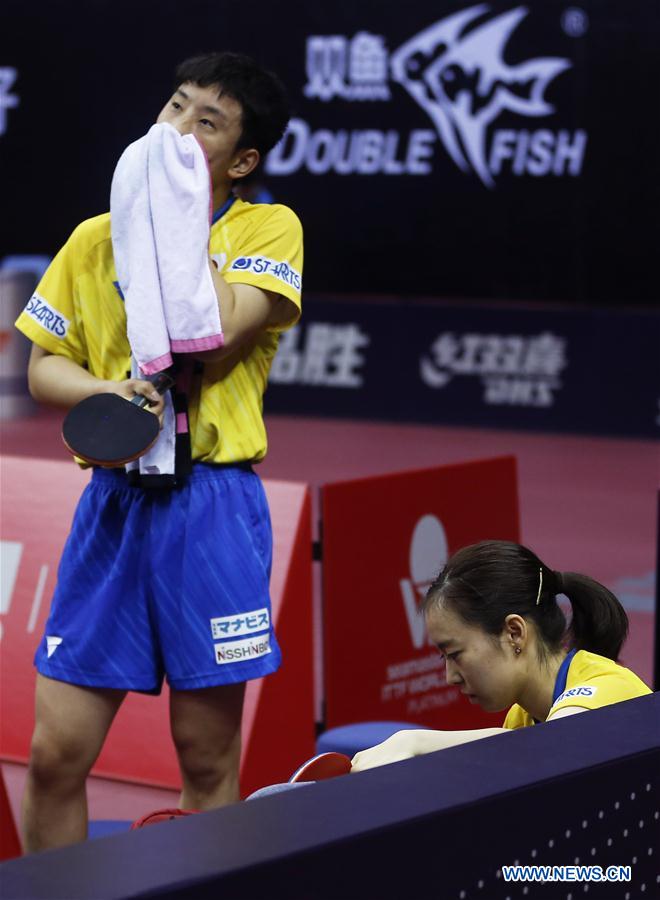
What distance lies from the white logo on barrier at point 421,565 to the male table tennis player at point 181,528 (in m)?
1.74

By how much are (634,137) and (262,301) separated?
913 cm

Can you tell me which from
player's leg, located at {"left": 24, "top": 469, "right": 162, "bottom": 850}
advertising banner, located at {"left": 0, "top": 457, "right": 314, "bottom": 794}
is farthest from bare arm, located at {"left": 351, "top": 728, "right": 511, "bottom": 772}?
advertising banner, located at {"left": 0, "top": 457, "right": 314, "bottom": 794}

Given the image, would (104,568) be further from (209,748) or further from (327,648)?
(327,648)

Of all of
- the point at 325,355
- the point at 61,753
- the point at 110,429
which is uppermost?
the point at 110,429

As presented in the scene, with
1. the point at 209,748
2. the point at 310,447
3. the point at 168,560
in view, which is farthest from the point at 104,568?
the point at 310,447

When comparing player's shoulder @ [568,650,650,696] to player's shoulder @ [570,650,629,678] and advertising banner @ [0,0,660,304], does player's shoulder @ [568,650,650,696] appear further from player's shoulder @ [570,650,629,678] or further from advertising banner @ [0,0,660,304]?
advertising banner @ [0,0,660,304]

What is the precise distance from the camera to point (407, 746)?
7.26 feet

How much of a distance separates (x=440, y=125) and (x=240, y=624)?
9744mm

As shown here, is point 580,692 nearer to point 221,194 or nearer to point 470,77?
point 221,194

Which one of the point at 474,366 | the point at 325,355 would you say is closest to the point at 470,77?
the point at 474,366

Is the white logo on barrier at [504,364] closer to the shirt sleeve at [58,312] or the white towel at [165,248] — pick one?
the shirt sleeve at [58,312]

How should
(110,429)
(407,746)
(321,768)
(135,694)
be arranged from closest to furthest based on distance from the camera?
(321,768)
(407,746)
(110,429)
(135,694)

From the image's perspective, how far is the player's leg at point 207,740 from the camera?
306 centimetres

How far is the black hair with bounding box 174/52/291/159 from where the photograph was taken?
3.04 metres
